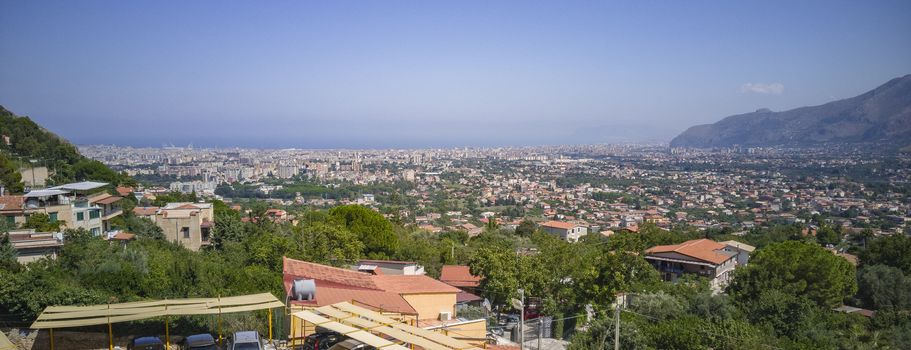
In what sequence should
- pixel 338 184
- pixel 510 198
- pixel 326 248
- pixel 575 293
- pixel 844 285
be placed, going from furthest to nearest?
pixel 338 184 → pixel 510 198 → pixel 844 285 → pixel 326 248 → pixel 575 293

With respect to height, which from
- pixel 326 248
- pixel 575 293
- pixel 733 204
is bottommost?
pixel 733 204

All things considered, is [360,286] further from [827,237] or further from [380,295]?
[827,237]

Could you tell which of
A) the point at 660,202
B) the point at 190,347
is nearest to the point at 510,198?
the point at 660,202

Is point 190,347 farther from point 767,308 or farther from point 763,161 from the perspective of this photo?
point 763,161

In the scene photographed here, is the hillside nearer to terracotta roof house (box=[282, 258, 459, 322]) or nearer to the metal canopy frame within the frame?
terracotta roof house (box=[282, 258, 459, 322])

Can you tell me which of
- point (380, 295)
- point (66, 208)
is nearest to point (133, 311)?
point (380, 295)
